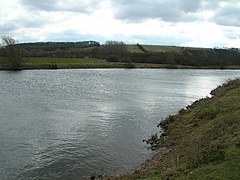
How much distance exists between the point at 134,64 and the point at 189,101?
272ft

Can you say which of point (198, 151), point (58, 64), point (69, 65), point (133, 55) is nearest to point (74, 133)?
point (198, 151)

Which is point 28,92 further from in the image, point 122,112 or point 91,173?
point 91,173

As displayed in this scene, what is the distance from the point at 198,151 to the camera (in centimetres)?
1407

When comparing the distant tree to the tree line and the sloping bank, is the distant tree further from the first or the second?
the sloping bank

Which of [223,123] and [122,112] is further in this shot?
[122,112]

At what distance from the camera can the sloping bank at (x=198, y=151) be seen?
10930mm

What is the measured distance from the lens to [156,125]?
2600 cm

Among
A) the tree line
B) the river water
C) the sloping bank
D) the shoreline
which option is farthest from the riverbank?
the sloping bank

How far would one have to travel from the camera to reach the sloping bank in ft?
35.9

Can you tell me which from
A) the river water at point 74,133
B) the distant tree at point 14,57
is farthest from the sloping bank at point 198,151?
the distant tree at point 14,57

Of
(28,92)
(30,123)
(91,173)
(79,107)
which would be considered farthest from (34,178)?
(28,92)

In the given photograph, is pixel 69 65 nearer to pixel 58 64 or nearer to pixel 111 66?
pixel 58 64

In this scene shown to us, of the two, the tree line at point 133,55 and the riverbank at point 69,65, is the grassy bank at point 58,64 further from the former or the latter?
the tree line at point 133,55

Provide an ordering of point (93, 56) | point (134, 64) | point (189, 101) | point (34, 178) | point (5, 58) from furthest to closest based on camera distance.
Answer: point (93, 56)
point (134, 64)
point (5, 58)
point (189, 101)
point (34, 178)
